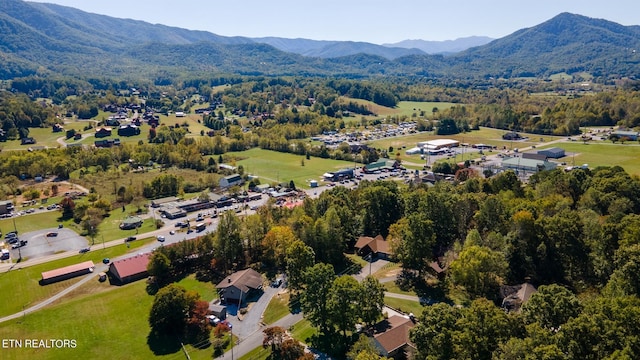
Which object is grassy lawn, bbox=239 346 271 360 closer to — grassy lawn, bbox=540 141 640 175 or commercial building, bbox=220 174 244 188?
commercial building, bbox=220 174 244 188

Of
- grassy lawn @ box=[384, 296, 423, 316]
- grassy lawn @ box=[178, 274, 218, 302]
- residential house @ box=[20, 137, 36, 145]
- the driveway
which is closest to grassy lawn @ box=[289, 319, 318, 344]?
the driveway

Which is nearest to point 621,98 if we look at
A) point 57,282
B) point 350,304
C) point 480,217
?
point 480,217

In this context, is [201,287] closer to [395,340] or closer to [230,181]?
[395,340]

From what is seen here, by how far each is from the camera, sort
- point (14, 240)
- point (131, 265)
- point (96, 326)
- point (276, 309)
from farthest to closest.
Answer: point (14, 240) < point (131, 265) < point (276, 309) < point (96, 326)

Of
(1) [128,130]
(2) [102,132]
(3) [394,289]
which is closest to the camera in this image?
(3) [394,289]

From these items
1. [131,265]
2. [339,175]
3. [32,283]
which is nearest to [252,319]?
[131,265]

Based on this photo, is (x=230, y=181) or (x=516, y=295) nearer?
(x=516, y=295)

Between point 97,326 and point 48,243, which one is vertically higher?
point 97,326

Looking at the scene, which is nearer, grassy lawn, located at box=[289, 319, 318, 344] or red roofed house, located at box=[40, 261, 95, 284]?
grassy lawn, located at box=[289, 319, 318, 344]
